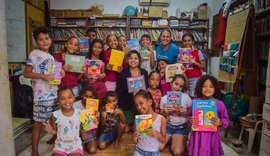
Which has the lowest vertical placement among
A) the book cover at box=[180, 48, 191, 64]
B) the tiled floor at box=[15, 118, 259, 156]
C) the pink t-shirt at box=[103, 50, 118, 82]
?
the tiled floor at box=[15, 118, 259, 156]

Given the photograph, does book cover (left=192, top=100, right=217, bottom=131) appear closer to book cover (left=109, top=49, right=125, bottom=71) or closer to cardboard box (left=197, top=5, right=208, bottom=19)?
book cover (left=109, top=49, right=125, bottom=71)

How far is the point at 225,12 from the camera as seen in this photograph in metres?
4.18

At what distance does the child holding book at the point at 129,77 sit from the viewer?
2984 mm

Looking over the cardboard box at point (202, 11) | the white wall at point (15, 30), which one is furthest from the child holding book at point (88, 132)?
the cardboard box at point (202, 11)

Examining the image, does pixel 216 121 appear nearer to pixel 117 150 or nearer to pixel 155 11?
pixel 117 150

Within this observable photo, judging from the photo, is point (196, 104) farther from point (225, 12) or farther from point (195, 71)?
point (225, 12)

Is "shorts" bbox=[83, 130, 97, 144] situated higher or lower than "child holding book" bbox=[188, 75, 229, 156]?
lower

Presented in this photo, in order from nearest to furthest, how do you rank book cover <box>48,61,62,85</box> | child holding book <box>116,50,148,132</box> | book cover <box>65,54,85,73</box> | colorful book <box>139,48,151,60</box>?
book cover <box>48,61,62,85</box> < book cover <box>65,54,85,73</box> < child holding book <box>116,50,148,132</box> < colorful book <box>139,48,151,60</box>

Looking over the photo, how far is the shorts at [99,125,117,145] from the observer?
9.08ft

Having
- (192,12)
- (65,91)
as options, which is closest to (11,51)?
(65,91)

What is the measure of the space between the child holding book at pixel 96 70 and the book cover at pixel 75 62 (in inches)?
4.8

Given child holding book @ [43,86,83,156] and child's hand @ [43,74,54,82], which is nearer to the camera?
child holding book @ [43,86,83,156]

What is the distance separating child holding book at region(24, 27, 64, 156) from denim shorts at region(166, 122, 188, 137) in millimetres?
1339

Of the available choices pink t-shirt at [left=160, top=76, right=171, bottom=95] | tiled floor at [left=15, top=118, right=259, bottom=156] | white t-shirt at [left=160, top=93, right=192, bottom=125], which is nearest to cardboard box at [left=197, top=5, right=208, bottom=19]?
pink t-shirt at [left=160, top=76, right=171, bottom=95]
